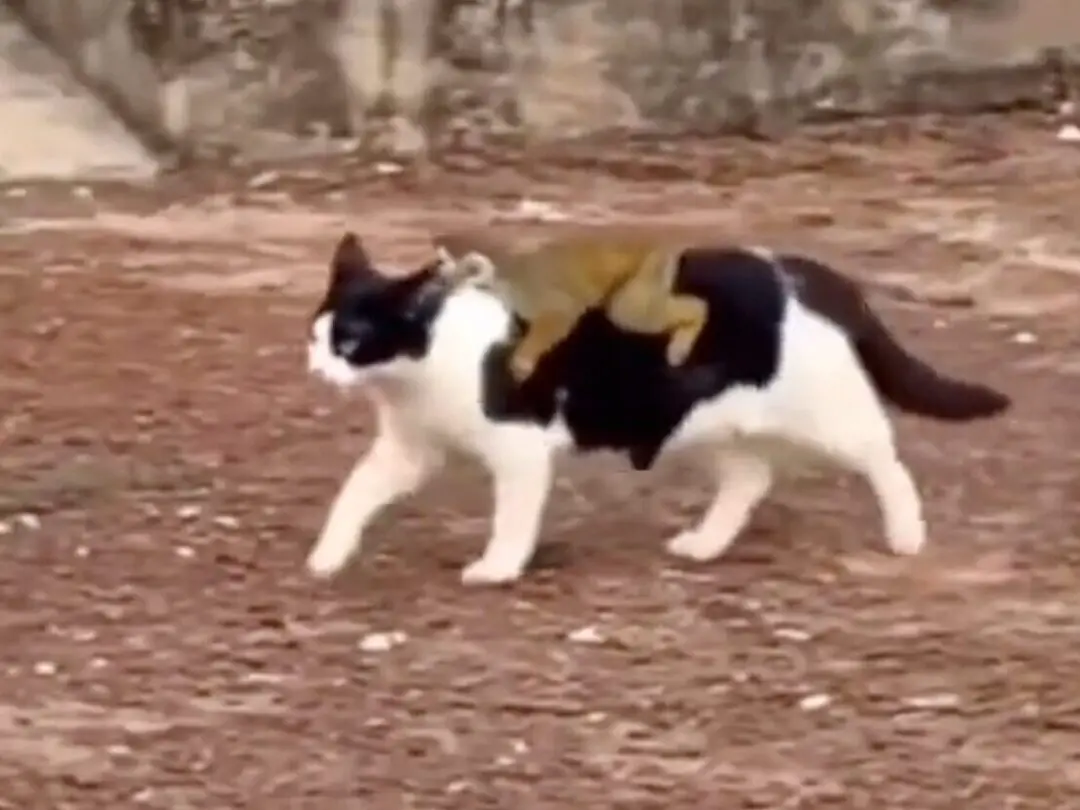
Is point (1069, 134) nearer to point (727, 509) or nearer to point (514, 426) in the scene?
point (727, 509)

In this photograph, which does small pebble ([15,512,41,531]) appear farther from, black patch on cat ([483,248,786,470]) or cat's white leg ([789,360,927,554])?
cat's white leg ([789,360,927,554])

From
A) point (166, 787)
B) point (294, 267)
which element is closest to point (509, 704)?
point (166, 787)

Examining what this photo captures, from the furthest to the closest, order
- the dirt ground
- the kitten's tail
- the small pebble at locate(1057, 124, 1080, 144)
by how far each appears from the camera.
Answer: the small pebble at locate(1057, 124, 1080, 144) < the kitten's tail < the dirt ground

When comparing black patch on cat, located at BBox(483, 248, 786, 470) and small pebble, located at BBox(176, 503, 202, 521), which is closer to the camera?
black patch on cat, located at BBox(483, 248, 786, 470)

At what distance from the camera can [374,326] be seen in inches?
36.9

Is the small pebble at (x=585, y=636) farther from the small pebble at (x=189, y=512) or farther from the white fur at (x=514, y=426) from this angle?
the small pebble at (x=189, y=512)

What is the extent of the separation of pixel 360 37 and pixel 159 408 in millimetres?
541

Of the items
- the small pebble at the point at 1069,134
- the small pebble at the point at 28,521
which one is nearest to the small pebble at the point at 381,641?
the small pebble at the point at 28,521

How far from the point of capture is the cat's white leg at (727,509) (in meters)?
1.04

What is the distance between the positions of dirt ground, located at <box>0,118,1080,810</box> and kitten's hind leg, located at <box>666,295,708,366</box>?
0.12 meters

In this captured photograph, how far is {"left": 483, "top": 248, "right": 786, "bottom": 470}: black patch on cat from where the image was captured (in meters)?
0.96

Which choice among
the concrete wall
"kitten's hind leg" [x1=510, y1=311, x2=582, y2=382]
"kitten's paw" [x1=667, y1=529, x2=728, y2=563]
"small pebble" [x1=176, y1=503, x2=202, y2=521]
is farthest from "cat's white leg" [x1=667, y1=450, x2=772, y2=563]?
the concrete wall

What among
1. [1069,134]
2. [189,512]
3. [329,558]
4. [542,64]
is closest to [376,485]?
[329,558]

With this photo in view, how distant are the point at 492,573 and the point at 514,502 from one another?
0.05 meters
